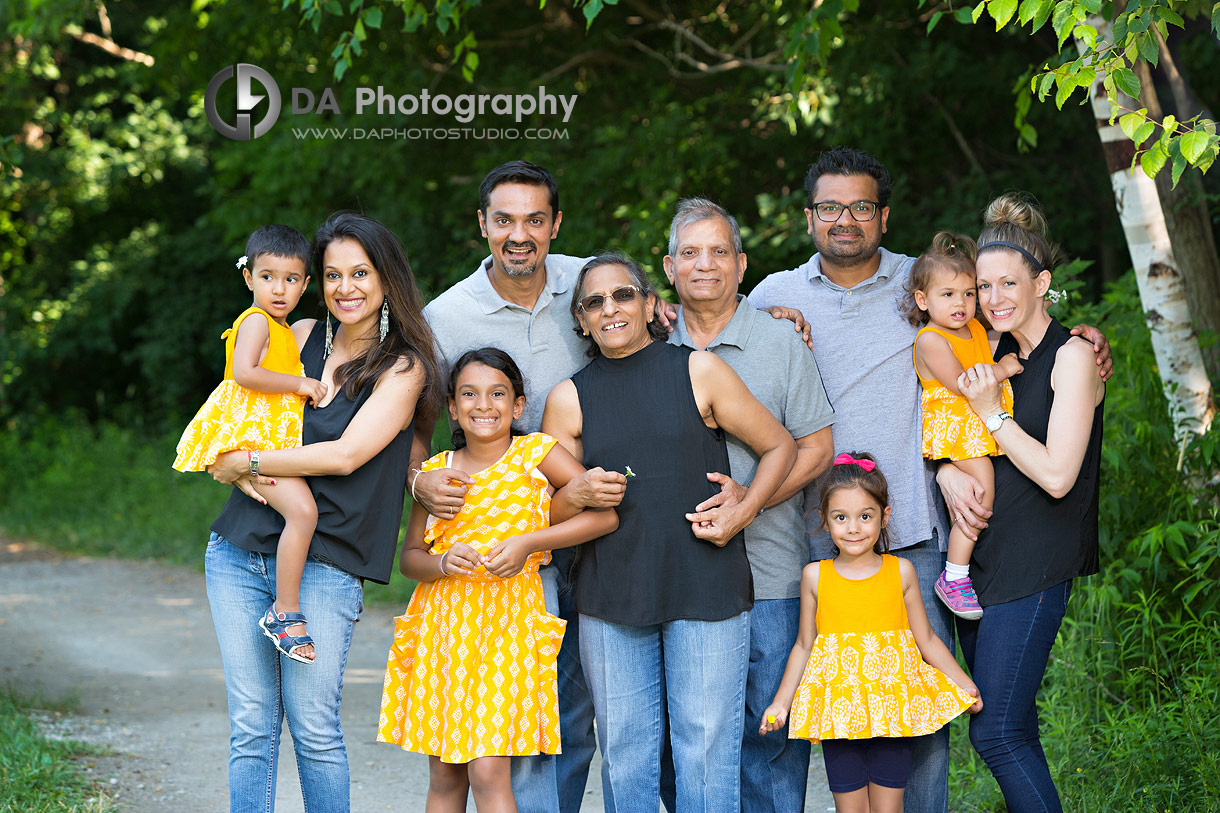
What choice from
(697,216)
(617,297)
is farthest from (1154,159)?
(617,297)

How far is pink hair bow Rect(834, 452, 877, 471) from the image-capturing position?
3133 millimetres

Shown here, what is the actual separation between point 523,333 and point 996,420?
1374mm

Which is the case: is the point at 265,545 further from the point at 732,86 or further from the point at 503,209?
the point at 732,86

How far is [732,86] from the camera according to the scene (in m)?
8.93

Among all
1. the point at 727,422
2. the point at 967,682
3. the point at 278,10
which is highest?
the point at 278,10

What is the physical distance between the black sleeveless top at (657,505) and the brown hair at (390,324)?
0.49m

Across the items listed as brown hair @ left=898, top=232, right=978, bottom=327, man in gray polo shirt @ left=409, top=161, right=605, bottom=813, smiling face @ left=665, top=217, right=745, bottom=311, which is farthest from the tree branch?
brown hair @ left=898, top=232, right=978, bottom=327

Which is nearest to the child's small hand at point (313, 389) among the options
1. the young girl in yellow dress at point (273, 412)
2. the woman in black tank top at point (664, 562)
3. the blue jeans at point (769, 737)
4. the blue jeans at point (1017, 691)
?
the young girl in yellow dress at point (273, 412)

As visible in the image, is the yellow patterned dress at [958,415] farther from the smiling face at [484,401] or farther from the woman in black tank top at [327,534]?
the woman in black tank top at [327,534]

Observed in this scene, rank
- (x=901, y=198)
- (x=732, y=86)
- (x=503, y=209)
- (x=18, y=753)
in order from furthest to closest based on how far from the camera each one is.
A: (x=732, y=86), (x=901, y=198), (x=18, y=753), (x=503, y=209)

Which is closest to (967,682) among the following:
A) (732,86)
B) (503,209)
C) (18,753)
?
(503,209)

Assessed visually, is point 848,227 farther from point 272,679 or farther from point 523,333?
point 272,679

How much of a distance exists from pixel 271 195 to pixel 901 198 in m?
5.68

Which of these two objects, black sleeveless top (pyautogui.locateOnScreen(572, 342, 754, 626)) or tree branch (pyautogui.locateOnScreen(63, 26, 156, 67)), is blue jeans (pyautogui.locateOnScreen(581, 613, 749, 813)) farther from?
tree branch (pyautogui.locateOnScreen(63, 26, 156, 67))
